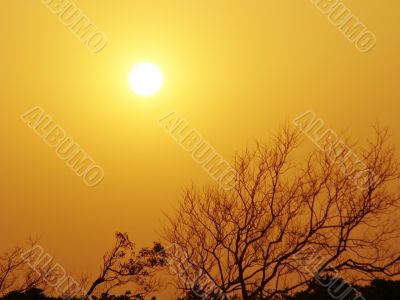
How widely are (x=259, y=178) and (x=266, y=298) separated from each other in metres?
3.82

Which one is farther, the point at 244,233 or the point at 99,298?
the point at 99,298

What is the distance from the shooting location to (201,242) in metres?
16.5

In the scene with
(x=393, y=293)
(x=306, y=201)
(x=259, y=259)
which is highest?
(x=306, y=201)

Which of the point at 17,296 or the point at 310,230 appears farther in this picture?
the point at 17,296

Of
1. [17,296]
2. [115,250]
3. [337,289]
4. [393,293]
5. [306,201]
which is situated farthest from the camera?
[17,296]

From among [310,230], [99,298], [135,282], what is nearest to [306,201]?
[310,230]

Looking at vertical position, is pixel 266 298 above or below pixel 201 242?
below

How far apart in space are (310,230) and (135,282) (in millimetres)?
8871

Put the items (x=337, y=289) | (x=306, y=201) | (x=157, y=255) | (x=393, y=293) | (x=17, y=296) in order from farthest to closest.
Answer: (x=17, y=296) < (x=157, y=255) < (x=393, y=293) < (x=306, y=201) < (x=337, y=289)

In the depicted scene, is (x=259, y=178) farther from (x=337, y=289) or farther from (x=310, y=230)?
(x=337, y=289)

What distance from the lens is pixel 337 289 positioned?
1434 cm

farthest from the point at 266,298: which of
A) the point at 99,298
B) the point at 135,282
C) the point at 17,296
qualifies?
the point at 17,296

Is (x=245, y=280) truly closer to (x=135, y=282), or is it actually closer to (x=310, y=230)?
(x=310, y=230)

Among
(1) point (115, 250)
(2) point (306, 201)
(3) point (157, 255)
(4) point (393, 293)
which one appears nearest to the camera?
(2) point (306, 201)
